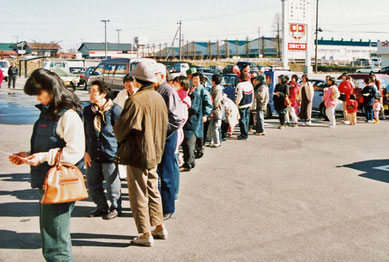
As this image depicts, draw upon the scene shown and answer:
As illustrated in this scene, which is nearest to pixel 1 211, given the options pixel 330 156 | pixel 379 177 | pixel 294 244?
pixel 294 244

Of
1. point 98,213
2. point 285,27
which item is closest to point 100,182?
point 98,213

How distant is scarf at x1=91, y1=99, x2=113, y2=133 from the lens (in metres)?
5.45

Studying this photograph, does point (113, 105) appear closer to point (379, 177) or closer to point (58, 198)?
point (58, 198)

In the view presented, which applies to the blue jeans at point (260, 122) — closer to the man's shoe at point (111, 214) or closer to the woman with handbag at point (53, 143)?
the man's shoe at point (111, 214)

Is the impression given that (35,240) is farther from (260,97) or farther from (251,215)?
(260,97)

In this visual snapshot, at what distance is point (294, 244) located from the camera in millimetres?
4660

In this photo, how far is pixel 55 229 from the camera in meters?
3.41

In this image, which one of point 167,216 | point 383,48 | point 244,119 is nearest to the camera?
point 167,216

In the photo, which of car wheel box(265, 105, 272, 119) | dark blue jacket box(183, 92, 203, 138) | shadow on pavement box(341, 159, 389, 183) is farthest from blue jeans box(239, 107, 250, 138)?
car wheel box(265, 105, 272, 119)

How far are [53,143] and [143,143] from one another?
44.3 inches

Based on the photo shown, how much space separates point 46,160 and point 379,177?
629 centimetres

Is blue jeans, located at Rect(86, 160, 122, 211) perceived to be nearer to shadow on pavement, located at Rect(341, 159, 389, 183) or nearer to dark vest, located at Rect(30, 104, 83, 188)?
dark vest, located at Rect(30, 104, 83, 188)

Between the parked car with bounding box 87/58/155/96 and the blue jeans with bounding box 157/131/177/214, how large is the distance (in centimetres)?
1304

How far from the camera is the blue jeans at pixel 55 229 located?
134 inches
